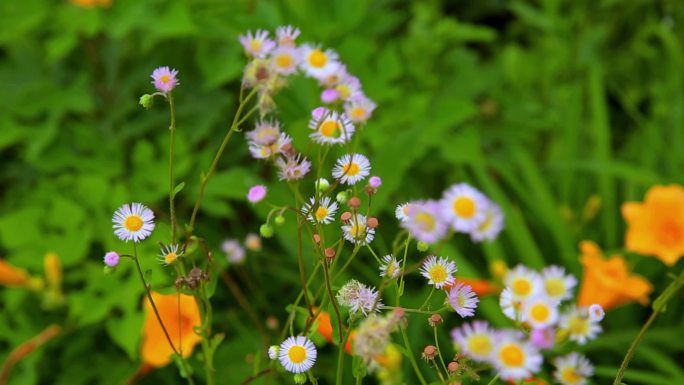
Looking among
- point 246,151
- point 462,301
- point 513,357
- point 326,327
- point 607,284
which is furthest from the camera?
Result: point 246,151

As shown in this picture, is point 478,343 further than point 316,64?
No

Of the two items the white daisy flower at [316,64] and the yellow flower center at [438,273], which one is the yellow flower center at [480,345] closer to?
the yellow flower center at [438,273]

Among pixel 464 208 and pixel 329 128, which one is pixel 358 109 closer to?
pixel 329 128

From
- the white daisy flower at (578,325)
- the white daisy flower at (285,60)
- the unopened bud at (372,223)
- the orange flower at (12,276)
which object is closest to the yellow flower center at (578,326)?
the white daisy flower at (578,325)

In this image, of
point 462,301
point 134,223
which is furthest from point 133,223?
point 462,301

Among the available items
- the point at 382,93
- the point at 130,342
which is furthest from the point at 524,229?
the point at 130,342

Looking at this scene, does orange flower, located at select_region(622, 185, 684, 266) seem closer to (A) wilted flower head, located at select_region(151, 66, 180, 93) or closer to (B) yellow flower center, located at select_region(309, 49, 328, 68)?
(B) yellow flower center, located at select_region(309, 49, 328, 68)

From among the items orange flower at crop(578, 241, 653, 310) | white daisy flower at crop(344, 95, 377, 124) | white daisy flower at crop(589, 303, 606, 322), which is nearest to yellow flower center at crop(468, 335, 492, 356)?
white daisy flower at crop(589, 303, 606, 322)
